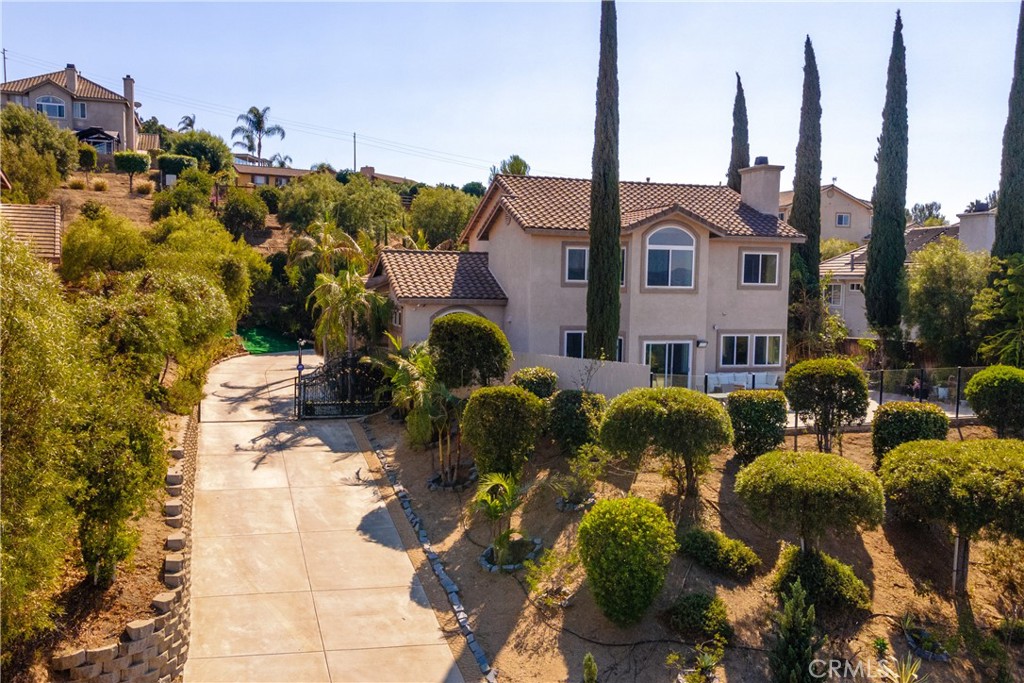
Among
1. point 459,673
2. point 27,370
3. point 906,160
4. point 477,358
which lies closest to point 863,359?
point 906,160

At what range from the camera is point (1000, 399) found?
17.8 metres

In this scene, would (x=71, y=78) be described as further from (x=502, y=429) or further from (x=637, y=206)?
(x=502, y=429)

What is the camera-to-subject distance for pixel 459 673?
1130 centimetres

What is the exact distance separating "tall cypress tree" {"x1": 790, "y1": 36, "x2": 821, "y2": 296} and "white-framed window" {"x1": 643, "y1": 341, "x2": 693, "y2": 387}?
33.6 feet

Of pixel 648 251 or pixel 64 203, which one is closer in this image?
pixel 648 251

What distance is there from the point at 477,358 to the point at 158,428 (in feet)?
28.5

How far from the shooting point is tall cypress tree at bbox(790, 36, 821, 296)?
107 ft

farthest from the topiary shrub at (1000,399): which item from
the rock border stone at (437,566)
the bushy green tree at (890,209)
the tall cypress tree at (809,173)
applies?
the tall cypress tree at (809,173)

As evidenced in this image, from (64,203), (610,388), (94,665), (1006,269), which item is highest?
(64,203)

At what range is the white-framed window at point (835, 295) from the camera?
37.8 metres

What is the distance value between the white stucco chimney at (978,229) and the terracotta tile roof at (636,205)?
48.5ft

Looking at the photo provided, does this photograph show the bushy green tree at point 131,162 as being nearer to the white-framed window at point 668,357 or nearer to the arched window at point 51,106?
the arched window at point 51,106

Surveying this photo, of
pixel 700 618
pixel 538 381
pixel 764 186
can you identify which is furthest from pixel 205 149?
pixel 700 618

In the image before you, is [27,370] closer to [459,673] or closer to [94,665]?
[94,665]
